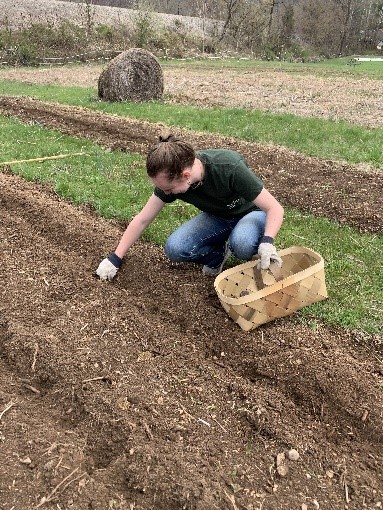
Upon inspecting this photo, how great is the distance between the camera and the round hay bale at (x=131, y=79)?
13.3m

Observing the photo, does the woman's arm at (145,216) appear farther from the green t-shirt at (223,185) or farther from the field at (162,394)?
the field at (162,394)

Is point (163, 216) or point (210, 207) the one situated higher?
point (210, 207)

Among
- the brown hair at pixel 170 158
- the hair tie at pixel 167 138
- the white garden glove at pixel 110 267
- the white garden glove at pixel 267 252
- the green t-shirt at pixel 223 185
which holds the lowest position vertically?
the white garden glove at pixel 110 267

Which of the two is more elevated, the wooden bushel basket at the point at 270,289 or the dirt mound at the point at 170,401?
the wooden bushel basket at the point at 270,289

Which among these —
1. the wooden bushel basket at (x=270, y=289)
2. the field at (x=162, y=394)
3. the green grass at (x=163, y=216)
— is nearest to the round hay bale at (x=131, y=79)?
the green grass at (x=163, y=216)

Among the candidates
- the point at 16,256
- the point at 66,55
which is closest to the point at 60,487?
the point at 16,256

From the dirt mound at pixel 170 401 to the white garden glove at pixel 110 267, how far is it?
0.37 ft

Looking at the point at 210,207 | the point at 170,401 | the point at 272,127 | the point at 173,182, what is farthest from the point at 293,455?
the point at 272,127

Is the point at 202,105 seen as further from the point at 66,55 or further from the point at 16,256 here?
the point at 66,55

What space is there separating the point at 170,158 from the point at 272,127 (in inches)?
277

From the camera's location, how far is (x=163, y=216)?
5668mm

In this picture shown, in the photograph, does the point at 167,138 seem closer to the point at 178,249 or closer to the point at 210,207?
the point at 210,207

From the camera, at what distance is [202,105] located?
42.5 ft

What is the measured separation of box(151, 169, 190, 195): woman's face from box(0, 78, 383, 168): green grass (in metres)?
4.79
